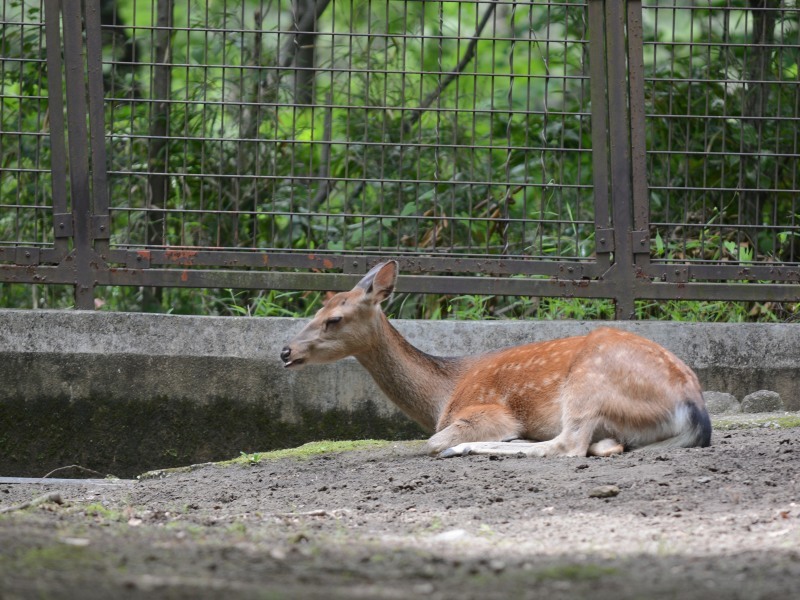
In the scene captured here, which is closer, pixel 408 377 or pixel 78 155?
pixel 408 377

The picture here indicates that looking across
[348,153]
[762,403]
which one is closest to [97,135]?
[348,153]

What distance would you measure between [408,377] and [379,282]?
585 millimetres

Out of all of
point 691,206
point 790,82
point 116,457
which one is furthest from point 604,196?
point 116,457

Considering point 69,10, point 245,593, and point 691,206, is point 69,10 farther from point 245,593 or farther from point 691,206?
point 245,593

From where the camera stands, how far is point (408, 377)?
6621 millimetres

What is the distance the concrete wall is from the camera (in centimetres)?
696

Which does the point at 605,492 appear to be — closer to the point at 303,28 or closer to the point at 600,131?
the point at 600,131

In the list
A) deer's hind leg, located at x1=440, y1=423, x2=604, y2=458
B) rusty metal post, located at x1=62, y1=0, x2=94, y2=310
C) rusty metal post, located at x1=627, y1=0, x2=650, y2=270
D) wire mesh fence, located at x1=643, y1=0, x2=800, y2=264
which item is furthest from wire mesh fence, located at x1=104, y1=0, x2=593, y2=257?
deer's hind leg, located at x1=440, y1=423, x2=604, y2=458

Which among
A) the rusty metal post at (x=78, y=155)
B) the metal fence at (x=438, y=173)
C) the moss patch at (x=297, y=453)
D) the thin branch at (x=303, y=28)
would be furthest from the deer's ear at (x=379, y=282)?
the thin branch at (x=303, y=28)

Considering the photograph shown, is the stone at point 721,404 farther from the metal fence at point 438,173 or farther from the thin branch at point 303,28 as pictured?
the thin branch at point 303,28

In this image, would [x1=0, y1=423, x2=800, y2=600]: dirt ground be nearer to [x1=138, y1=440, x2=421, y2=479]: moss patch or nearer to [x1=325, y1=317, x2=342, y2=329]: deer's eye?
[x1=138, y1=440, x2=421, y2=479]: moss patch

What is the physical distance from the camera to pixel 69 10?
7277mm

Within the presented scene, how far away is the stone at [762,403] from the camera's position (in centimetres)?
694

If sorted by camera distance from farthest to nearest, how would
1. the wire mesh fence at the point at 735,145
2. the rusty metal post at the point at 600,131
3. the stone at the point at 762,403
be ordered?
the wire mesh fence at the point at 735,145 < the rusty metal post at the point at 600,131 < the stone at the point at 762,403
